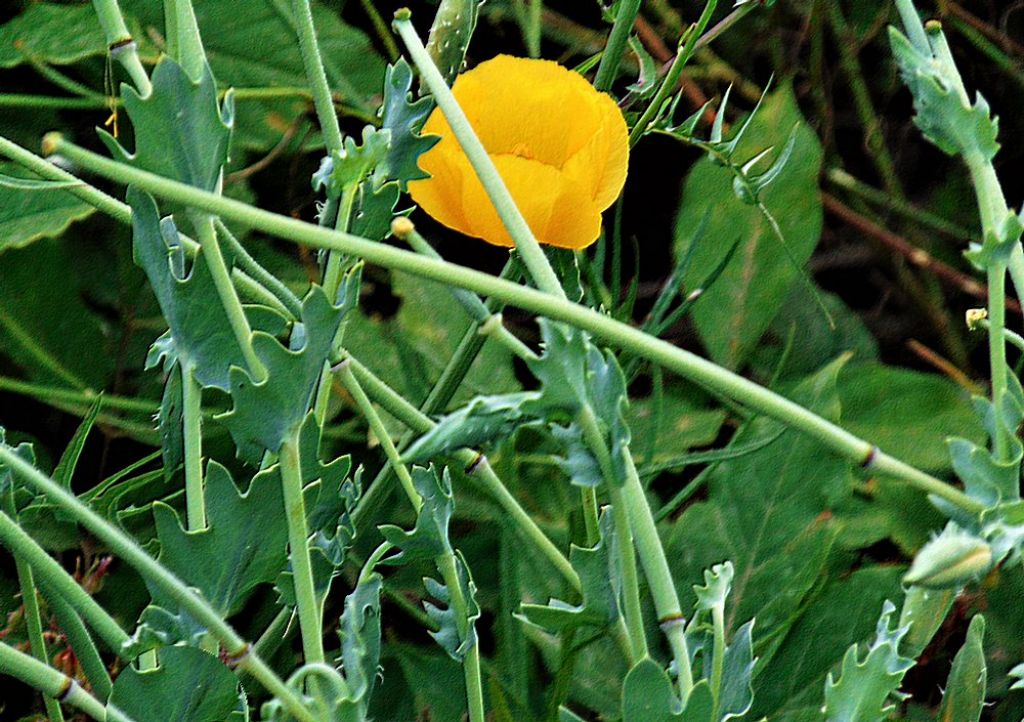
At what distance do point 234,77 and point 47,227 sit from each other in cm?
15

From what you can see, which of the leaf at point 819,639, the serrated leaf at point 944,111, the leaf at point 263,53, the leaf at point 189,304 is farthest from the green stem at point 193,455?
the leaf at point 263,53

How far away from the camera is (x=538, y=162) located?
1.54 ft

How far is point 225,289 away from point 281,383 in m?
0.03

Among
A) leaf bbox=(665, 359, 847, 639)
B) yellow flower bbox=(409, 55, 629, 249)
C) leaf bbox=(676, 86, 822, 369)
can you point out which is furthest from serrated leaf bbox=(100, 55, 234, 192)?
leaf bbox=(676, 86, 822, 369)

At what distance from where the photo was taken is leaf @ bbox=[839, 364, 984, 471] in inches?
30.7

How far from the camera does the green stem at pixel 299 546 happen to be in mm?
326

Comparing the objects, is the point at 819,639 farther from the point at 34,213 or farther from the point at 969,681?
the point at 34,213

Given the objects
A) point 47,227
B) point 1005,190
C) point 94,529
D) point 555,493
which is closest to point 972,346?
point 1005,190

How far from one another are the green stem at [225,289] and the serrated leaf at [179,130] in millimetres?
12

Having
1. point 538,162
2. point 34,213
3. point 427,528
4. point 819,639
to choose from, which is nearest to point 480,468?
point 427,528

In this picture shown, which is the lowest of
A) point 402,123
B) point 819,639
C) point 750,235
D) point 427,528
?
point 819,639

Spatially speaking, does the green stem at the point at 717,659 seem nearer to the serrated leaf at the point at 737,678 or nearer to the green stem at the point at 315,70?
the serrated leaf at the point at 737,678

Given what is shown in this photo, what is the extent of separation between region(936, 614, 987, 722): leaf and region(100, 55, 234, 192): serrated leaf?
289mm

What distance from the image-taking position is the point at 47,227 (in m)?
0.70
